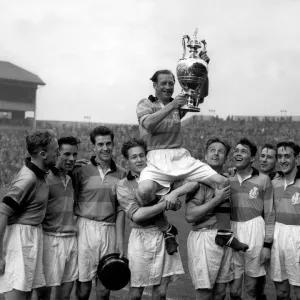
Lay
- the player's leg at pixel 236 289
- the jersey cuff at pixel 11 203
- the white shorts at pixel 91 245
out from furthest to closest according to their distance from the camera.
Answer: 1. the player's leg at pixel 236 289
2. the white shorts at pixel 91 245
3. the jersey cuff at pixel 11 203

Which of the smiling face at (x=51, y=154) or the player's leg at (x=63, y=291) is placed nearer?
the smiling face at (x=51, y=154)

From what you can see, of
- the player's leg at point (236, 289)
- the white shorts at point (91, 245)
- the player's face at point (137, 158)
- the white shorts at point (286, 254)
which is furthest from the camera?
the white shorts at point (286, 254)

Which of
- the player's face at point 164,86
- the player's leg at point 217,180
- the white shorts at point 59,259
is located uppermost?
the player's face at point 164,86

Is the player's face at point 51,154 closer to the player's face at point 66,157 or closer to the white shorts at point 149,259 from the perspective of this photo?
the player's face at point 66,157

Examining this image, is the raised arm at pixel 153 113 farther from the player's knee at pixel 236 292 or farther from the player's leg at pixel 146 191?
the player's knee at pixel 236 292

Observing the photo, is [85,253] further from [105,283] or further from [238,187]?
[238,187]

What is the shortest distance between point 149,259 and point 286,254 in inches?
52.9

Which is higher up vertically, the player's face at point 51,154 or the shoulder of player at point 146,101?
the shoulder of player at point 146,101

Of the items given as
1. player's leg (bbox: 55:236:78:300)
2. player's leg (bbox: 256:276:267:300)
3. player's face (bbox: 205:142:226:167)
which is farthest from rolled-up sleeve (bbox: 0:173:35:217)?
player's leg (bbox: 256:276:267:300)

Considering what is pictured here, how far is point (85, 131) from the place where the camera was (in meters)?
34.2

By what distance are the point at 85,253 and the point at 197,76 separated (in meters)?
1.78

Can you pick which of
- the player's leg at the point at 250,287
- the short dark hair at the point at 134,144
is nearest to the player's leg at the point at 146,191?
the short dark hair at the point at 134,144

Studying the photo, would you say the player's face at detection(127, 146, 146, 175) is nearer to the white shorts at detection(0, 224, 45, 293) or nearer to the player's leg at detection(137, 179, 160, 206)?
the player's leg at detection(137, 179, 160, 206)

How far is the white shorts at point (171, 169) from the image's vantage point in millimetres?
4222
